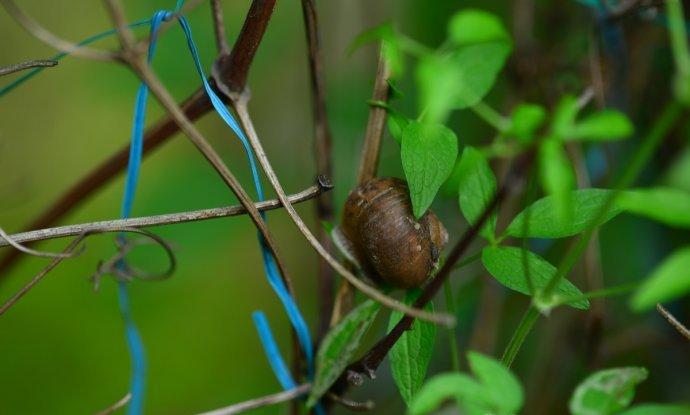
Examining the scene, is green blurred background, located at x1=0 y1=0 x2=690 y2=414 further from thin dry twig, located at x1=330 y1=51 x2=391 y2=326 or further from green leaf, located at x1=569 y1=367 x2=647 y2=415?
green leaf, located at x1=569 y1=367 x2=647 y2=415

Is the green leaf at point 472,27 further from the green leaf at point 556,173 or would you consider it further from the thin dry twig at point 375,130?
the thin dry twig at point 375,130

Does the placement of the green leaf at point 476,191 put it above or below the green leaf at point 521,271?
above

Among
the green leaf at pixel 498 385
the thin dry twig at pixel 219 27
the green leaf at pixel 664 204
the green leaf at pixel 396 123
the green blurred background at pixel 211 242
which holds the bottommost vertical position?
the green blurred background at pixel 211 242

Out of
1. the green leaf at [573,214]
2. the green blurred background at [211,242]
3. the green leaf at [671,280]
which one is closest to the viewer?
the green leaf at [671,280]

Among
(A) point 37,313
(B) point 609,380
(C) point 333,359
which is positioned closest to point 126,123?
(A) point 37,313

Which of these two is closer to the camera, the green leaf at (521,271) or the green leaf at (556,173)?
the green leaf at (556,173)

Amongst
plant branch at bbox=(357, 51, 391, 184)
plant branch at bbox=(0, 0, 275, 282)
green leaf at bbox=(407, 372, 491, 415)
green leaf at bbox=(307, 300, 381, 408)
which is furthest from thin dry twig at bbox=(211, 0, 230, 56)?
green leaf at bbox=(407, 372, 491, 415)

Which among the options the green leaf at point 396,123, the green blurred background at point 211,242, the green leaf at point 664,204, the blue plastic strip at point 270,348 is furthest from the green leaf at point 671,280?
the green blurred background at point 211,242
